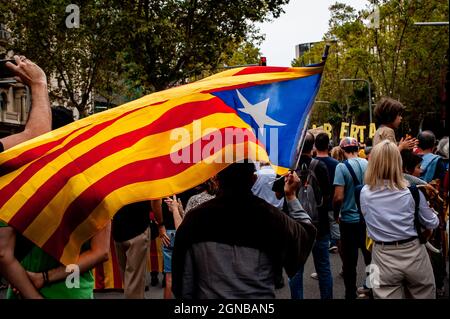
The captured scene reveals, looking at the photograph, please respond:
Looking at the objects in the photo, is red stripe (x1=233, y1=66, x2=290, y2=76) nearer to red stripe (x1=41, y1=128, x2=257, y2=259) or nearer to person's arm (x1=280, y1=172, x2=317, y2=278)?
person's arm (x1=280, y1=172, x2=317, y2=278)

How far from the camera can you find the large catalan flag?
122 inches

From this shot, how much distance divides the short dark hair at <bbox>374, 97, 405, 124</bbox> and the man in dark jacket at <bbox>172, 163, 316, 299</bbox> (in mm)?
3019

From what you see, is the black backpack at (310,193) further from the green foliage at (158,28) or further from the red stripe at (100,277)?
the green foliage at (158,28)

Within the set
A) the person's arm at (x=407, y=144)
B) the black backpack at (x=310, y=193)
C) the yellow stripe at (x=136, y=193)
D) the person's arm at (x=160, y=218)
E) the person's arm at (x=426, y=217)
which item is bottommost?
the person's arm at (x=160, y=218)

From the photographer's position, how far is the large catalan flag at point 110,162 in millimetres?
3088

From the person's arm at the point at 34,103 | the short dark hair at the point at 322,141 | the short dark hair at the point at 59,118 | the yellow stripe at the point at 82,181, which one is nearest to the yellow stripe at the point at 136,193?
the yellow stripe at the point at 82,181

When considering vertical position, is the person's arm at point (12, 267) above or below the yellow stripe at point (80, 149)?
below

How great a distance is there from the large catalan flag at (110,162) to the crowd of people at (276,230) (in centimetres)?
16

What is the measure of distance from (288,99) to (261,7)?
59.0 feet

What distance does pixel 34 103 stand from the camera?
3486 mm

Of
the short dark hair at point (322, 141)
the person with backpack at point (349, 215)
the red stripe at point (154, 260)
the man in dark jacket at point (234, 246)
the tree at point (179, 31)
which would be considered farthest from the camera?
the tree at point (179, 31)

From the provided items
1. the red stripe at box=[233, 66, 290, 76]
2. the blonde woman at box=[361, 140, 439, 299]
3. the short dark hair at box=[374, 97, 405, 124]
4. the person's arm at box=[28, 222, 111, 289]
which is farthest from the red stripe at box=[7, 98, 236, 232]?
the short dark hair at box=[374, 97, 405, 124]

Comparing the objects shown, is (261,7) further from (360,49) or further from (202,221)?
(202,221)
